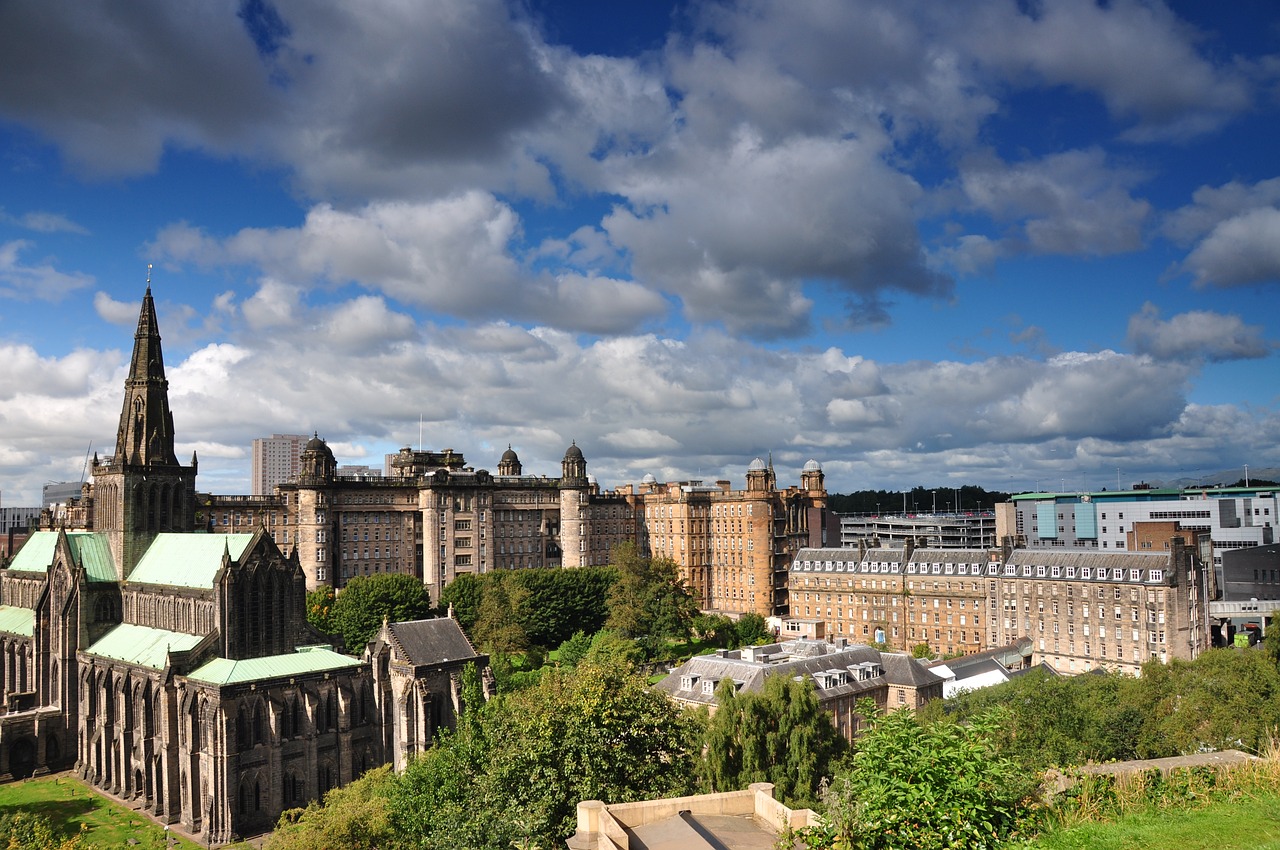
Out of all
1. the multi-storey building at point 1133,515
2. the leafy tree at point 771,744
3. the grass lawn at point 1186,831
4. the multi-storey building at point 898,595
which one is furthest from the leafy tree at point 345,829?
the multi-storey building at point 1133,515

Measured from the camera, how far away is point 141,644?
7731 cm

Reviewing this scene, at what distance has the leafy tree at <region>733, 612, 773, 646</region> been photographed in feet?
392

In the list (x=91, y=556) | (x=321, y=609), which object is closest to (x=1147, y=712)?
(x=91, y=556)

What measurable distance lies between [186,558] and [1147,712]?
7647cm

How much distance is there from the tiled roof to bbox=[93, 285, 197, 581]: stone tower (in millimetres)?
29903

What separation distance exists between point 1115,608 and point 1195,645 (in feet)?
28.3

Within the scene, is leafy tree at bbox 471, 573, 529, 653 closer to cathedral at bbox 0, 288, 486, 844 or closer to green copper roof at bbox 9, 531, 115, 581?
cathedral at bbox 0, 288, 486, 844

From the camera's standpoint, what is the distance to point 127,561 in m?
84.6

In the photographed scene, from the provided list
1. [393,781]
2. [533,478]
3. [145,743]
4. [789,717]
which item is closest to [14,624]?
[145,743]

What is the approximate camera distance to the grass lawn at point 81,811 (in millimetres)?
61469

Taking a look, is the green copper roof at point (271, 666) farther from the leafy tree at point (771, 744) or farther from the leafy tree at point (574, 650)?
the leafy tree at point (771, 744)

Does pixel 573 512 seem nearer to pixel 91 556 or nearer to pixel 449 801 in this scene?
pixel 91 556

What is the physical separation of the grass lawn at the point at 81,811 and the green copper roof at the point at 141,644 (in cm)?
1074

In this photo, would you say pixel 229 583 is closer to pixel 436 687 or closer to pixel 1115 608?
pixel 436 687
